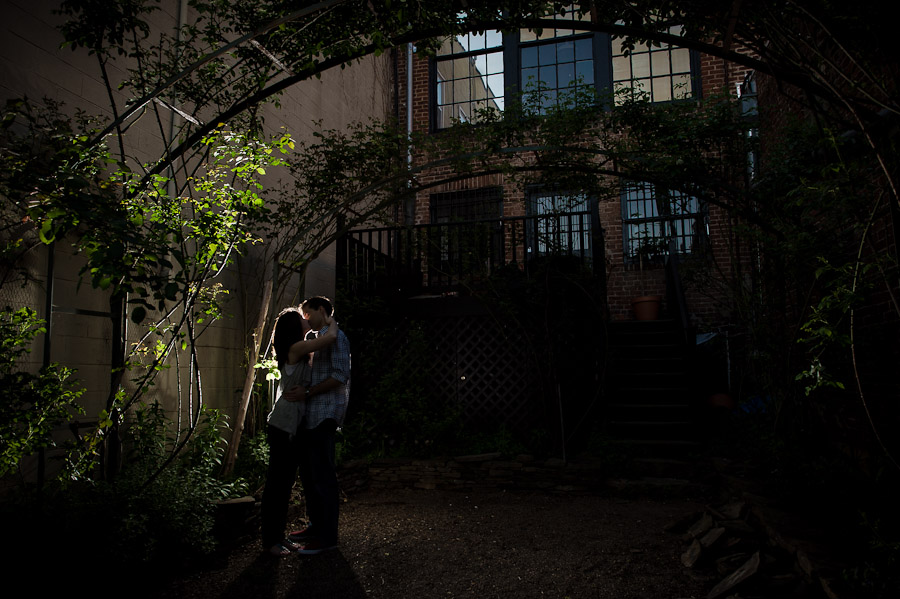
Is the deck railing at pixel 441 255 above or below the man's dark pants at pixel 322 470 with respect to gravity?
above

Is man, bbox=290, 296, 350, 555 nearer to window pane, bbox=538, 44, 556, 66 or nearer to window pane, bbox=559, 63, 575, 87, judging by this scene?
window pane, bbox=559, 63, 575, 87

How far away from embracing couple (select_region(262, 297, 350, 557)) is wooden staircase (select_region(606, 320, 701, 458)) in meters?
3.41

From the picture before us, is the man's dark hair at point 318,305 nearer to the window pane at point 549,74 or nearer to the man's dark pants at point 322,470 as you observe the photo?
the man's dark pants at point 322,470

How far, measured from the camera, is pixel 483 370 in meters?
6.86

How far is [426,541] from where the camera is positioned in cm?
405

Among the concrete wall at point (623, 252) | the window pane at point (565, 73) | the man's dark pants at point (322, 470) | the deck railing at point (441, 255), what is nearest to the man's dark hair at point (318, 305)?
the man's dark pants at point (322, 470)

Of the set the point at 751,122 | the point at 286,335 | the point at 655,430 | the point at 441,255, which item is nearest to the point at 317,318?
the point at 286,335

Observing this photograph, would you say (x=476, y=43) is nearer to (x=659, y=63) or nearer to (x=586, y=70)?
(x=586, y=70)

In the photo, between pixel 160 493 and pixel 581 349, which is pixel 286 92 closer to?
pixel 581 349

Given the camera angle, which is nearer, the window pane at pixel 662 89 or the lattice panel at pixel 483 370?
the lattice panel at pixel 483 370

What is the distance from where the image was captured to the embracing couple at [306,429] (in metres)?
3.50

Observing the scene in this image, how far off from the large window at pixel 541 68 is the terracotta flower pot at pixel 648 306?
3328 mm

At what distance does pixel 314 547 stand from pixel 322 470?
49cm

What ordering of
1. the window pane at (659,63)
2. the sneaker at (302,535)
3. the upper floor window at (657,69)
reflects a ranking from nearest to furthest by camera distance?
the sneaker at (302,535) → the upper floor window at (657,69) → the window pane at (659,63)
